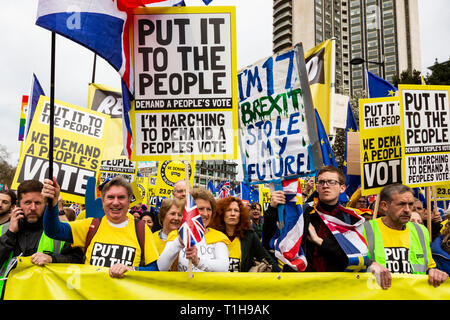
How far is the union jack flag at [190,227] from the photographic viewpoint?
292cm

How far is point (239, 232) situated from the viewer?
14.3ft

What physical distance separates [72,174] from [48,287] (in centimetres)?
322

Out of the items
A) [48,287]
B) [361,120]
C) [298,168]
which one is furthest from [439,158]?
[48,287]

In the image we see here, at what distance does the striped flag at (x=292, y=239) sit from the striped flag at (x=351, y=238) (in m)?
0.28

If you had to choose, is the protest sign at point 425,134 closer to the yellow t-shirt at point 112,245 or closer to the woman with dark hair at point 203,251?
the woman with dark hair at point 203,251

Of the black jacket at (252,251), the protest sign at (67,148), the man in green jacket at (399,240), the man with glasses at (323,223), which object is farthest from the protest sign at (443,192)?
the protest sign at (67,148)

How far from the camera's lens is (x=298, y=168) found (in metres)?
3.75

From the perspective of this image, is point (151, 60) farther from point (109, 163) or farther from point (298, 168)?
point (109, 163)

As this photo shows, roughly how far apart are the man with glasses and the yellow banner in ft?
0.78

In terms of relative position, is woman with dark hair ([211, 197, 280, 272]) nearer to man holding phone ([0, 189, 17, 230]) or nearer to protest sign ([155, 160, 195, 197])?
man holding phone ([0, 189, 17, 230])

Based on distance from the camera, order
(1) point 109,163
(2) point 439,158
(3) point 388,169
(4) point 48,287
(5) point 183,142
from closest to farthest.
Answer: (4) point 48,287 < (5) point 183,142 < (2) point 439,158 < (3) point 388,169 < (1) point 109,163

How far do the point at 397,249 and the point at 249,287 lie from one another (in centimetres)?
141

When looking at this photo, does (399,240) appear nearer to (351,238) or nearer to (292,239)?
(351,238)

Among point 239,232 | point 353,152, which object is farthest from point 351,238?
point 353,152
